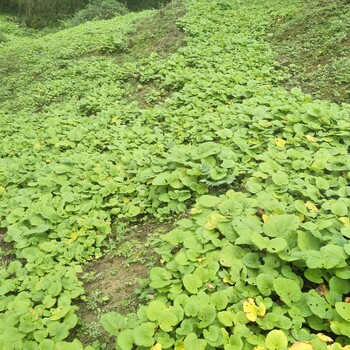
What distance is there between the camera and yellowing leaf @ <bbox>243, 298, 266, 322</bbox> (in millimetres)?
1964

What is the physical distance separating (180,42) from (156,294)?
7075mm

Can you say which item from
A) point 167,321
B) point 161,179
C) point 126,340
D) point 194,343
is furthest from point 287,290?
point 161,179

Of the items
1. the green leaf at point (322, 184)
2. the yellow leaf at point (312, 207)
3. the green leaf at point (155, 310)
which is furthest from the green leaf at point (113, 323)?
the green leaf at point (322, 184)

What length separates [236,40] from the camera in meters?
8.04

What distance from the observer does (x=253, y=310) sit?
6.57ft

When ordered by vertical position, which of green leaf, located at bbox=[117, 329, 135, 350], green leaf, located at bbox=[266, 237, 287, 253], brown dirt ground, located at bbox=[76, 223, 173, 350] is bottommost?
brown dirt ground, located at bbox=[76, 223, 173, 350]

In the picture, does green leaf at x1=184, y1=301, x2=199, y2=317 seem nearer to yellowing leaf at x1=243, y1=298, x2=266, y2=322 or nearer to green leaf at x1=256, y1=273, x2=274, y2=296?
yellowing leaf at x1=243, y1=298, x2=266, y2=322

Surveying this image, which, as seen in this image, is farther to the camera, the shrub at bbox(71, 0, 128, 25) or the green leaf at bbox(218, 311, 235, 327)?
the shrub at bbox(71, 0, 128, 25)

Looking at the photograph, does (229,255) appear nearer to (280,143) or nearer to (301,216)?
(301,216)

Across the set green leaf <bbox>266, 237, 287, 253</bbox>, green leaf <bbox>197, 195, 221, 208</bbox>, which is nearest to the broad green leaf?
green leaf <bbox>266, 237, 287, 253</bbox>

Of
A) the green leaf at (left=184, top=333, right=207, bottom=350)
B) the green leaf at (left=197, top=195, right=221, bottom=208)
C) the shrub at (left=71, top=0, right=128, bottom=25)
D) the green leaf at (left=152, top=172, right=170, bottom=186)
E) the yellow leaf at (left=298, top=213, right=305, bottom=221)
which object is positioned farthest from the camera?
the shrub at (left=71, top=0, right=128, bottom=25)

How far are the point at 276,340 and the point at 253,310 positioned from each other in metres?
0.21

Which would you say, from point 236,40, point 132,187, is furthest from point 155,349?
point 236,40

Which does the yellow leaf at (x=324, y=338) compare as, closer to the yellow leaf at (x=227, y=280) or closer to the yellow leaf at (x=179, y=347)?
the yellow leaf at (x=227, y=280)
